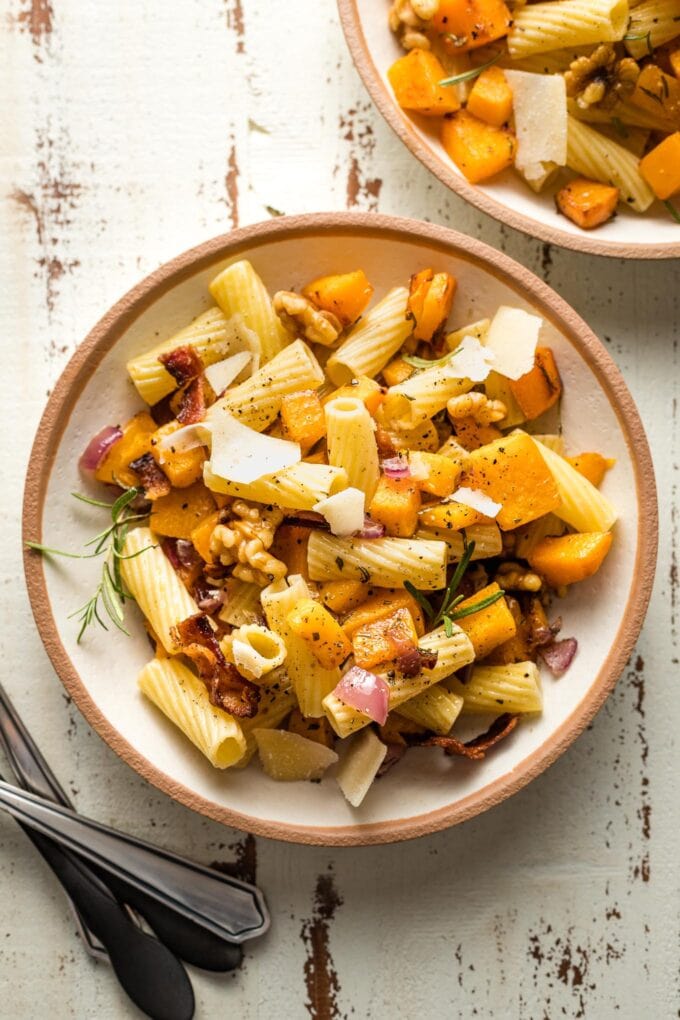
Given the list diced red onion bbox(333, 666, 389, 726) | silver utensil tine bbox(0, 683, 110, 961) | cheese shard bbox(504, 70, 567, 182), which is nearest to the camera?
diced red onion bbox(333, 666, 389, 726)

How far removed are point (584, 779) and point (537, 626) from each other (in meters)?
0.43

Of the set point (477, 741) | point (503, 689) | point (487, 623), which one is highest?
point (487, 623)

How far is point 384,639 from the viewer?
156 centimetres

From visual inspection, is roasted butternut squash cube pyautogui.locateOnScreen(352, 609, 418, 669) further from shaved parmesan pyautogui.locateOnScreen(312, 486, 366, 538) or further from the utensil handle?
the utensil handle

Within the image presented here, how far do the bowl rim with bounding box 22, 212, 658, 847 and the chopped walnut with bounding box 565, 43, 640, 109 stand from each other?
0.39m

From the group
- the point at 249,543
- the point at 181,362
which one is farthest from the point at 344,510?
the point at 181,362

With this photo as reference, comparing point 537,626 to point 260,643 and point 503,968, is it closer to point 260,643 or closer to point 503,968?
point 260,643

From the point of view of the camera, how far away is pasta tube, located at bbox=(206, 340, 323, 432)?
163 centimetres

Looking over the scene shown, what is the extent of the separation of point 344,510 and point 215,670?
383mm

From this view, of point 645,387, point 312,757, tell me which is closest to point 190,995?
point 312,757

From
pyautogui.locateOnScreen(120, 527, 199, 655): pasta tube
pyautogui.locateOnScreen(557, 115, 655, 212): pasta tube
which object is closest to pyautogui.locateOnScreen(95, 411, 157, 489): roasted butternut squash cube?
pyautogui.locateOnScreen(120, 527, 199, 655): pasta tube

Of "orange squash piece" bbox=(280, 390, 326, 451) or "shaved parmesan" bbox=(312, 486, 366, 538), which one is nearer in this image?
"shaved parmesan" bbox=(312, 486, 366, 538)

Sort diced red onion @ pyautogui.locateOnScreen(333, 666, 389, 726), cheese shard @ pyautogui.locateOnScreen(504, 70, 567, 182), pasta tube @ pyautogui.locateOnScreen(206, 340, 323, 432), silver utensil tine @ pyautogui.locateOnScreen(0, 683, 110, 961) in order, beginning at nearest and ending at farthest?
1. diced red onion @ pyautogui.locateOnScreen(333, 666, 389, 726)
2. pasta tube @ pyautogui.locateOnScreen(206, 340, 323, 432)
3. cheese shard @ pyautogui.locateOnScreen(504, 70, 567, 182)
4. silver utensil tine @ pyautogui.locateOnScreen(0, 683, 110, 961)

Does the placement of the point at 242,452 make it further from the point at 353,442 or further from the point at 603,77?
the point at 603,77
